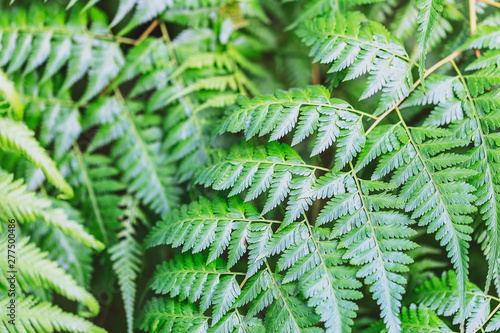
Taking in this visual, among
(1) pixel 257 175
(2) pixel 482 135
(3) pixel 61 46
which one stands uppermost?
(3) pixel 61 46

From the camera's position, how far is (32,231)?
1.70 meters

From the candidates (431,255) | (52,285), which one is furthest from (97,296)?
(431,255)

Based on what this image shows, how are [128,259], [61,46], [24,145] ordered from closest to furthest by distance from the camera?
[24,145] → [128,259] → [61,46]

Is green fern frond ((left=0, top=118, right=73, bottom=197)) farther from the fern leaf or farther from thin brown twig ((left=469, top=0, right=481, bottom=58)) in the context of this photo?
thin brown twig ((left=469, top=0, right=481, bottom=58))

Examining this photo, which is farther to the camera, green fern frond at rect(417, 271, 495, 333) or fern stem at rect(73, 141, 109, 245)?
fern stem at rect(73, 141, 109, 245)

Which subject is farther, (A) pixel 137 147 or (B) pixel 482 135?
(A) pixel 137 147

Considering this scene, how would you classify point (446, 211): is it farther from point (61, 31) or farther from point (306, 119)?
point (61, 31)

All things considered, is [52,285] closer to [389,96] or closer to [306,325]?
[306,325]

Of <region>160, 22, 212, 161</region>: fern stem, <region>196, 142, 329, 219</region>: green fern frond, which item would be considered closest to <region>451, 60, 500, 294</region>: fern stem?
<region>196, 142, 329, 219</region>: green fern frond

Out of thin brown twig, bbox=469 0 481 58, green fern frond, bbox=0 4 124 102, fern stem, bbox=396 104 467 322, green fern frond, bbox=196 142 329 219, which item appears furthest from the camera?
green fern frond, bbox=0 4 124 102

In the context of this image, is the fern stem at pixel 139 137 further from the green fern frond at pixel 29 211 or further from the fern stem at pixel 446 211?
the fern stem at pixel 446 211

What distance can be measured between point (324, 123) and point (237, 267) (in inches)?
26.5

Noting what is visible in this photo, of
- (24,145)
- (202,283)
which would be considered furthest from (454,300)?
(24,145)

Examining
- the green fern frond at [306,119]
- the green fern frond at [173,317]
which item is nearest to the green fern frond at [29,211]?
the green fern frond at [173,317]
